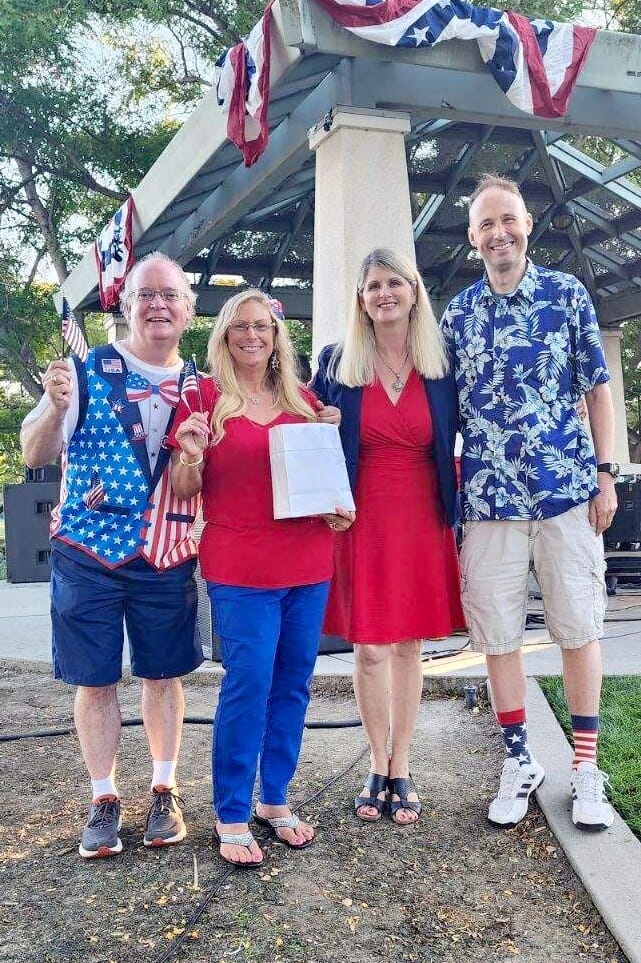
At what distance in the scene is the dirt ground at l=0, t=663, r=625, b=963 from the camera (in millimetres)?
2166

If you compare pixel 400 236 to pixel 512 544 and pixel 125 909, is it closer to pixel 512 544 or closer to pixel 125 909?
pixel 512 544

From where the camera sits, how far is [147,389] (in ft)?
9.02

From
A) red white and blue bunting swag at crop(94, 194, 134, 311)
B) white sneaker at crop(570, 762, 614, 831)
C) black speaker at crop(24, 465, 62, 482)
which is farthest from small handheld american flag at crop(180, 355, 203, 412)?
black speaker at crop(24, 465, 62, 482)

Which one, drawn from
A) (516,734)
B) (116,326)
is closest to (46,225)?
(116,326)

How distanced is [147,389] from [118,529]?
0.46 metres

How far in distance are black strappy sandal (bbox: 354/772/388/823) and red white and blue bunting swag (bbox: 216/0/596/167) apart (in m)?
4.21

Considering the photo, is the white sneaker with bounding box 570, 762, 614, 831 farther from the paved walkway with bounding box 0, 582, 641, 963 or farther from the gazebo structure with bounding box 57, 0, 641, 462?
the gazebo structure with bounding box 57, 0, 641, 462

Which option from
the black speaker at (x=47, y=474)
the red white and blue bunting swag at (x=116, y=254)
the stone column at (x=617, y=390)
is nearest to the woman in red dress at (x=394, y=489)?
the red white and blue bunting swag at (x=116, y=254)

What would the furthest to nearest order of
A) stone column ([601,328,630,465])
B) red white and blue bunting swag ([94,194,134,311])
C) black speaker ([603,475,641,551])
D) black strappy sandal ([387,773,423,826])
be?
stone column ([601,328,630,465])
red white and blue bunting swag ([94,194,134,311])
black speaker ([603,475,641,551])
black strappy sandal ([387,773,423,826])

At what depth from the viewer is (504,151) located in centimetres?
1049

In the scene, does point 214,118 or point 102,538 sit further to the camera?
point 214,118

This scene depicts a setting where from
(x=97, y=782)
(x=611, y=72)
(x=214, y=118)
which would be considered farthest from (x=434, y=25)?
(x=97, y=782)

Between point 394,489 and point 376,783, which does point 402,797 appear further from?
point 394,489

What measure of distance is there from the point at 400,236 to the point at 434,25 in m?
1.34
